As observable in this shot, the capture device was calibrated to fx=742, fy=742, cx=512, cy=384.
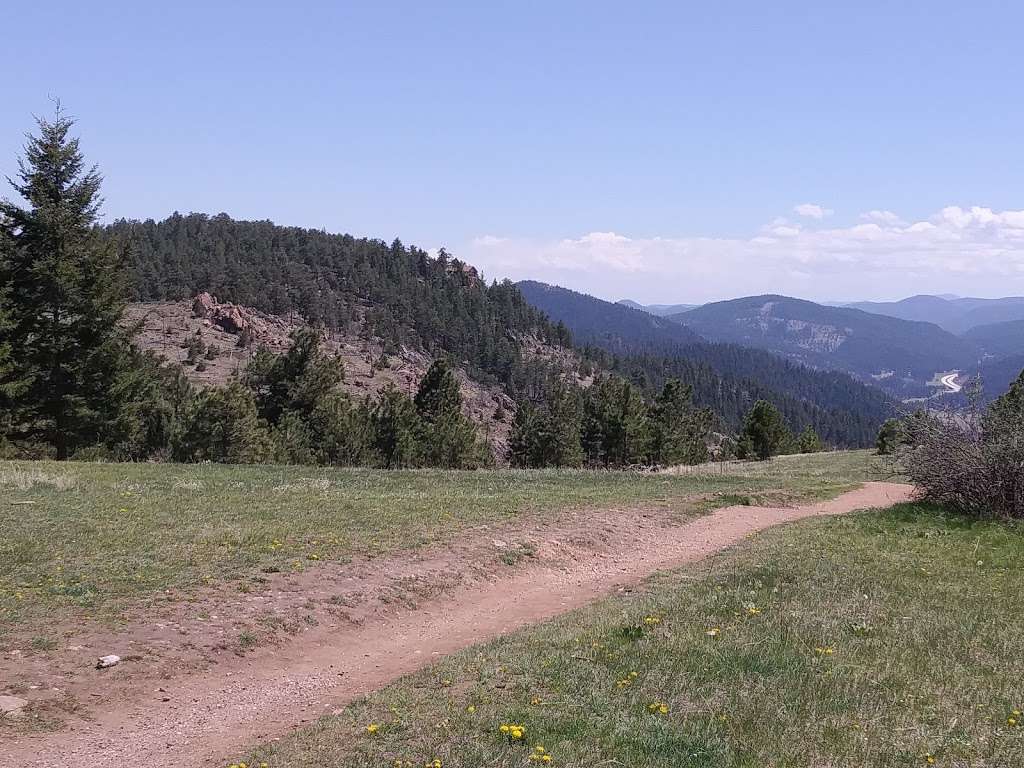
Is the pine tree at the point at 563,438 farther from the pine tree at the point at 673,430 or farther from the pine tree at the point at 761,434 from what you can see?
the pine tree at the point at 761,434

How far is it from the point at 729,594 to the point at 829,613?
5.01 ft

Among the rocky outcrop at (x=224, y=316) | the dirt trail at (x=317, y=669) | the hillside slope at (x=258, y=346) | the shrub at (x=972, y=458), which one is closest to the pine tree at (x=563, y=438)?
the hillside slope at (x=258, y=346)

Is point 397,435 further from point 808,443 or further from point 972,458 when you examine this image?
point 808,443

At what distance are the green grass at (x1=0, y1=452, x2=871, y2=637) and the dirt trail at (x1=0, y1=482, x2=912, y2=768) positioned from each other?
191 cm

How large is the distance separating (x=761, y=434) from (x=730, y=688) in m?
72.8

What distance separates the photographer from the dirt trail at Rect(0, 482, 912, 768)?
20.9 ft

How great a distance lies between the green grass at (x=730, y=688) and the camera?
544 cm

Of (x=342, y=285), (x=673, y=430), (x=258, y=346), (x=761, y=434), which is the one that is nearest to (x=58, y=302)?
(x=673, y=430)

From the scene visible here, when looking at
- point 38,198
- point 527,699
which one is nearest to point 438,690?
point 527,699

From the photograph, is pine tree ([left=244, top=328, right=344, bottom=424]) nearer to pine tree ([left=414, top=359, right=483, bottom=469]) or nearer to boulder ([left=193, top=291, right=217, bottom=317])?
pine tree ([left=414, top=359, right=483, bottom=469])

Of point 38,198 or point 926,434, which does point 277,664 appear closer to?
point 926,434

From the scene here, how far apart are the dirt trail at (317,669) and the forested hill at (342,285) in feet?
397

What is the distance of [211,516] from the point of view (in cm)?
1491

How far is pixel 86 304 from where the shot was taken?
31.1m
